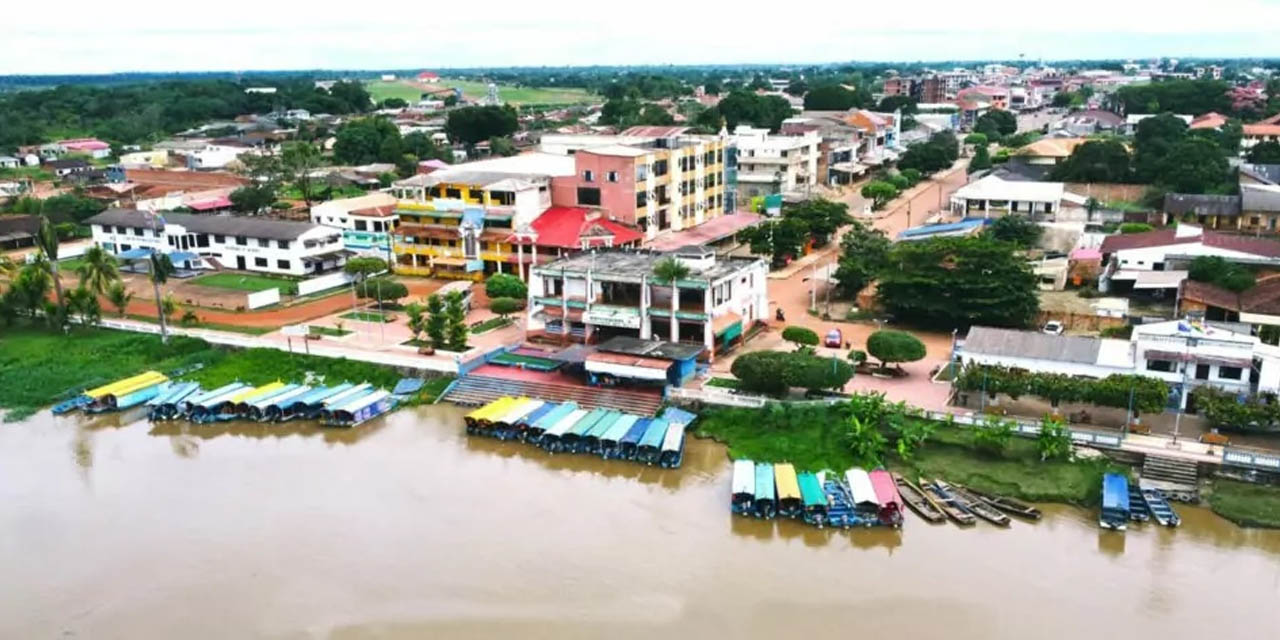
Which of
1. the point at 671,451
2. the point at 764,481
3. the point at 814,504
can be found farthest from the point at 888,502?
the point at 671,451

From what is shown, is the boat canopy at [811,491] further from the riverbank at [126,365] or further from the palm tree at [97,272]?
the palm tree at [97,272]

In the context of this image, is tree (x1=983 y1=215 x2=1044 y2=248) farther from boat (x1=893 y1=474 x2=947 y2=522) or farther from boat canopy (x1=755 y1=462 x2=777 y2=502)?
boat canopy (x1=755 y1=462 x2=777 y2=502)

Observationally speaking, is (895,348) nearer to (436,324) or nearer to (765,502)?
(765,502)

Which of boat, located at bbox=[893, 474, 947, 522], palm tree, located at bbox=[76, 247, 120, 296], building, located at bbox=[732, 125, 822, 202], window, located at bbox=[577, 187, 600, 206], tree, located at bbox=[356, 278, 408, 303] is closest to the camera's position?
boat, located at bbox=[893, 474, 947, 522]

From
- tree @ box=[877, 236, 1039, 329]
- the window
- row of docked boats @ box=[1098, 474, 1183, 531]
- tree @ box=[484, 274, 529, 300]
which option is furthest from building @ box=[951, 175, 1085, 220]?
row of docked boats @ box=[1098, 474, 1183, 531]

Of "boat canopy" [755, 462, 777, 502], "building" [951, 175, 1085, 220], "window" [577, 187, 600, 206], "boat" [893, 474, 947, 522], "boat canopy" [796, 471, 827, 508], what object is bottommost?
Result: "boat" [893, 474, 947, 522]

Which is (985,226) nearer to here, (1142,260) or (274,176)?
(1142,260)

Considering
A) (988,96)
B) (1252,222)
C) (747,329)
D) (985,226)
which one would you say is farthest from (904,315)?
(988,96)
